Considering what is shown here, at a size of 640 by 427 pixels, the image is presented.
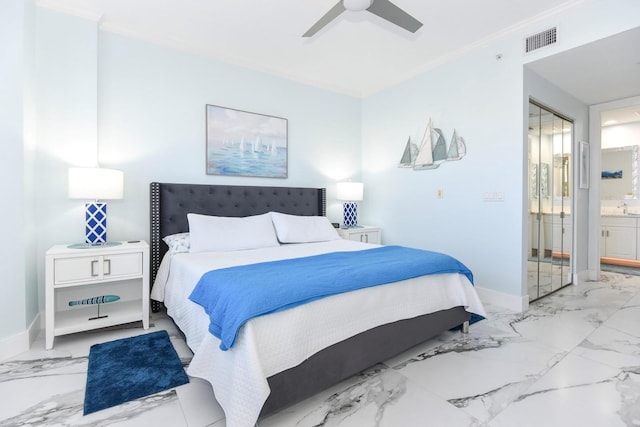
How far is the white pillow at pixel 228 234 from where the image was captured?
9.45 feet

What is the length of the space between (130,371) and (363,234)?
3.02 m

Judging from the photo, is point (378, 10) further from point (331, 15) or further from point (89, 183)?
point (89, 183)

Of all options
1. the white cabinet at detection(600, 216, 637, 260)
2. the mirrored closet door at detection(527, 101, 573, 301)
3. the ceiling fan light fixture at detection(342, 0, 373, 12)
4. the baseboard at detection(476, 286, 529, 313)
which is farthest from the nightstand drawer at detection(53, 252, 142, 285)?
the white cabinet at detection(600, 216, 637, 260)

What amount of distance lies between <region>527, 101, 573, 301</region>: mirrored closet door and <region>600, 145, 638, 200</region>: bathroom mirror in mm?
2474

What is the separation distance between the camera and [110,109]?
119 inches

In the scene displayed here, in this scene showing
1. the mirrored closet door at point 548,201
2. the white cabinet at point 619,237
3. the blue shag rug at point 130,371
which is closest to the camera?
the blue shag rug at point 130,371

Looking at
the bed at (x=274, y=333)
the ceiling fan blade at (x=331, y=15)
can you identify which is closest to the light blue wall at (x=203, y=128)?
the bed at (x=274, y=333)

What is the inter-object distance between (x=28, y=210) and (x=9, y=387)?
1.27 metres

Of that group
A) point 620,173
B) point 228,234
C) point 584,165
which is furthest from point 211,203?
point 620,173

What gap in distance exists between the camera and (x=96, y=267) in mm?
2510

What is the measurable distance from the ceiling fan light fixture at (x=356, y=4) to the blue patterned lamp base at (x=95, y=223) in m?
2.62

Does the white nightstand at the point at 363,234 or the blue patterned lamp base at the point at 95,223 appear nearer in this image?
the blue patterned lamp base at the point at 95,223

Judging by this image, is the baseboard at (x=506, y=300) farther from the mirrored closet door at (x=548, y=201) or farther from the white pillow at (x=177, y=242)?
the white pillow at (x=177, y=242)

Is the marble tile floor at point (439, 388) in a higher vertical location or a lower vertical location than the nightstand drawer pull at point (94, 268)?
lower
